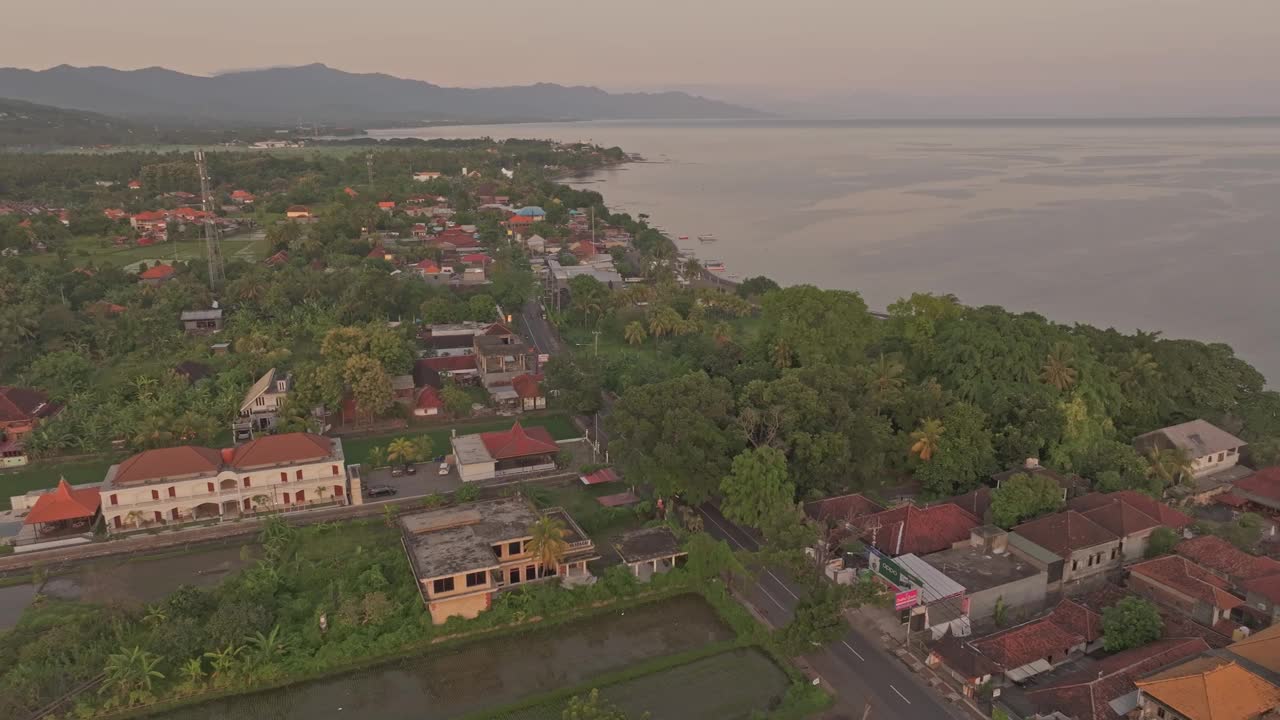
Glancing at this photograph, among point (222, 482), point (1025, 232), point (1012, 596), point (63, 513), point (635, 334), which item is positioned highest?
point (1025, 232)

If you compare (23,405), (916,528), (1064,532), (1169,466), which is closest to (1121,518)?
(1064,532)

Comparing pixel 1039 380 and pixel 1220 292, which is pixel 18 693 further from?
pixel 1220 292

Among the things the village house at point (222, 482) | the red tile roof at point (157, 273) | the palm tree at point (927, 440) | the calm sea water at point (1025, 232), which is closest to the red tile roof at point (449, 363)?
the village house at point (222, 482)

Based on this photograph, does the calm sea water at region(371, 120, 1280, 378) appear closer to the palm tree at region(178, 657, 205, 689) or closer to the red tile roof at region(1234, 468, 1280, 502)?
the red tile roof at region(1234, 468, 1280, 502)

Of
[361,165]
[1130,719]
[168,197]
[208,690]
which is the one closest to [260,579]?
[208,690]

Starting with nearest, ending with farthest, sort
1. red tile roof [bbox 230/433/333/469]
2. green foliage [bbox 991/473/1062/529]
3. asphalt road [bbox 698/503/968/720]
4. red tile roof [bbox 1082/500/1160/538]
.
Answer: asphalt road [bbox 698/503/968/720] → red tile roof [bbox 1082/500/1160/538] → green foliage [bbox 991/473/1062/529] → red tile roof [bbox 230/433/333/469]

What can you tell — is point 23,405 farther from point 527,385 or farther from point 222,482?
point 527,385

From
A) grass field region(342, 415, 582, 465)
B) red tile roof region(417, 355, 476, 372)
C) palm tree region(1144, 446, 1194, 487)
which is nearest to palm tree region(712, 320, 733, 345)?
grass field region(342, 415, 582, 465)
